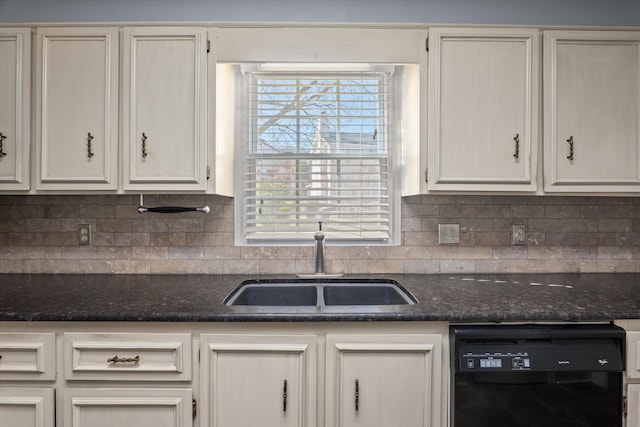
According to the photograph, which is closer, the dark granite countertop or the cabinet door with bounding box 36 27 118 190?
the dark granite countertop

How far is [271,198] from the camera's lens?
2.17 metres

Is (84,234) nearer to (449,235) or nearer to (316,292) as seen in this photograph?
(316,292)

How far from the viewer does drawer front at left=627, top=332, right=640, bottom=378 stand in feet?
4.62

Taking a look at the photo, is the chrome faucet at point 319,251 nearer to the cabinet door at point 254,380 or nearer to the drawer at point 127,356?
the cabinet door at point 254,380

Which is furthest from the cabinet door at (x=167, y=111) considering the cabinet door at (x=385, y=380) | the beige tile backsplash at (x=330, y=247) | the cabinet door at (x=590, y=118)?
the cabinet door at (x=590, y=118)

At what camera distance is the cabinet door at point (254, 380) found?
1.40 metres

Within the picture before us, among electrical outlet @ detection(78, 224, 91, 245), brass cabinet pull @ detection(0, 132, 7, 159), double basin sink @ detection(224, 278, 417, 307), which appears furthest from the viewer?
electrical outlet @ detection(78, 224, 91, 245)

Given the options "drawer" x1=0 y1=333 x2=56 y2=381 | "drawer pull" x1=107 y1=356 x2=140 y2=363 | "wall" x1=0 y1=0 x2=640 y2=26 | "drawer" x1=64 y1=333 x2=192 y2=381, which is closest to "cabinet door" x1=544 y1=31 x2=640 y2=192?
"wall" x1=0 y1=0 x2=640 y2=26

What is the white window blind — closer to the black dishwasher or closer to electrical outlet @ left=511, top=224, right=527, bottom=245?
electrical outlet @ left=511, top=224, right=527, bottom=245

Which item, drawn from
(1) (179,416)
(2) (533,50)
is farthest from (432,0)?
(1) (179,416)

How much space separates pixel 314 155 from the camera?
218cm

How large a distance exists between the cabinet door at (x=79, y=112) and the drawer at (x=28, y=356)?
683mm

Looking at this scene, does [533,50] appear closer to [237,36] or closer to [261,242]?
[237,36]

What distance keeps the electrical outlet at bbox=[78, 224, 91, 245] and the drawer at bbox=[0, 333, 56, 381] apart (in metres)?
0.77
